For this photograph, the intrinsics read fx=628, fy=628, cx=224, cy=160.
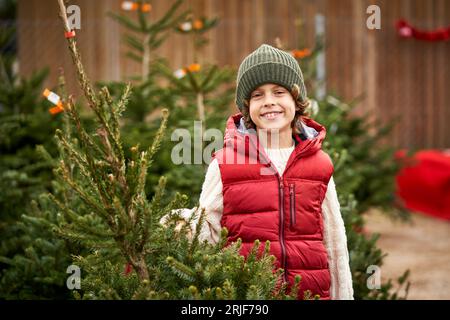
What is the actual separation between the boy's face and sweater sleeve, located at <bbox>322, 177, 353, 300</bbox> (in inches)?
13.8

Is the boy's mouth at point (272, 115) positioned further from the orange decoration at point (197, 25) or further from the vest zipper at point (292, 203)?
the orange decoration at point (197, 25)

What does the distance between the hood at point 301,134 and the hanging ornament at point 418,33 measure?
27.1 ft

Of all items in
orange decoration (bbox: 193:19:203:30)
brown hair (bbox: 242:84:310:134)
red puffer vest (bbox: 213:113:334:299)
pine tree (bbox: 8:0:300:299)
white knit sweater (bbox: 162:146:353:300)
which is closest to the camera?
pine tree (bbox: 8:0:300:299)

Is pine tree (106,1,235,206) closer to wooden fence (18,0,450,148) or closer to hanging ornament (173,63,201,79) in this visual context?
hanging ornament (173,63,201,79)

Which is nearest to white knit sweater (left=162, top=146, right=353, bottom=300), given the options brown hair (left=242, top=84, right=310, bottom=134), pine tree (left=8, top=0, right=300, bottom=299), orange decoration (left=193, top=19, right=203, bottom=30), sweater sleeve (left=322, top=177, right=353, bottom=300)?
sweater sleeve (left=322, top=177, right=353, bottom=300)

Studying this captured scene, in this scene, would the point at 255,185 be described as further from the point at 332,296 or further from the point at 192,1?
the point at 192,1

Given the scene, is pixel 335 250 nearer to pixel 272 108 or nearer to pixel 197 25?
pixel 272 108

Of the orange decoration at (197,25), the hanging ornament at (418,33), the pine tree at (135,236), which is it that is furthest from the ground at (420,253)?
the hanging ornament at (418,33)

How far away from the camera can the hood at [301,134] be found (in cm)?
260

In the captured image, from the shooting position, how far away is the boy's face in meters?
2.61
